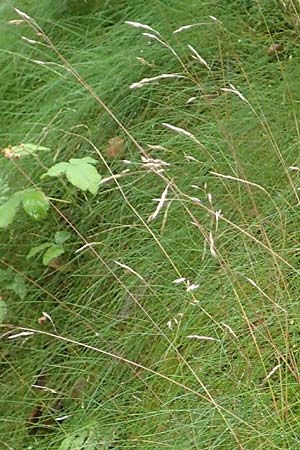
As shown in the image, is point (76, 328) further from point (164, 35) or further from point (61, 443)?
point (164, 35)

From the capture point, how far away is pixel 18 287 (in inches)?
113

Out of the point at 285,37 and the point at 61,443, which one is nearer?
the point at 61,443

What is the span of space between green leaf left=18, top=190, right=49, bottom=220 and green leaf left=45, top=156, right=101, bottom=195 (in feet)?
0.28

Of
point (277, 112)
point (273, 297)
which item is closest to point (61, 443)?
point (273, 297)

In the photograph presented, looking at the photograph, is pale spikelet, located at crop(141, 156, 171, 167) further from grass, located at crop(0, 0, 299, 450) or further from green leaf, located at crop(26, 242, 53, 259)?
green leaf, located at crop(26, 242, 53, 259)

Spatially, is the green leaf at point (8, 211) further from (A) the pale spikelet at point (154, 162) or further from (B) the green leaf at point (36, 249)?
(A) the pale spikelet at point (154, 162)

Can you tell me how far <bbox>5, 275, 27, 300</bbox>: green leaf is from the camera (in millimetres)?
2875

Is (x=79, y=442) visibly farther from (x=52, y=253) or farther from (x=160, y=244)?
(x=52, y=253)

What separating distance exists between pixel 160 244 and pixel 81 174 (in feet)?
1.88

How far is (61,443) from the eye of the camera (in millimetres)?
2375

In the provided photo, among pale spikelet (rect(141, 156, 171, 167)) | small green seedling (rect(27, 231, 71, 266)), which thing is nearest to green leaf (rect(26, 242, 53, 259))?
small green seedling (rect(27, 231, 71, 266))

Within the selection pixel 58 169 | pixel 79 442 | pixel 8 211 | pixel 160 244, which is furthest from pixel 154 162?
pixel 8 211

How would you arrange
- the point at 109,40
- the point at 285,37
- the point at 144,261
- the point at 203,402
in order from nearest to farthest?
the point at 203,402, the point at 144,261, the point at 285,37, the point at 109,40

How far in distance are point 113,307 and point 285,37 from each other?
1134mm
